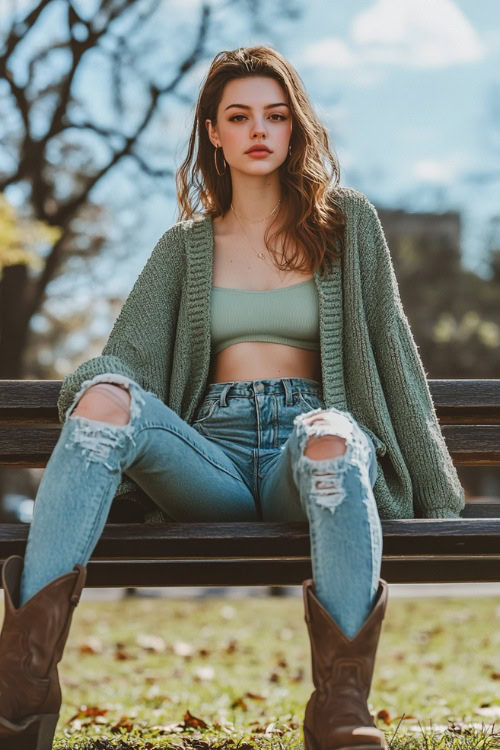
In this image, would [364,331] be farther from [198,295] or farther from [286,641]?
[286,641]

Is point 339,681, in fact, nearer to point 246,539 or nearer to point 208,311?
point 246,539

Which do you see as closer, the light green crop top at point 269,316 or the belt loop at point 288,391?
the belt loop at point 288,391

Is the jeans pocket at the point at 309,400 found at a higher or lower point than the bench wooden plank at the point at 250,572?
higher

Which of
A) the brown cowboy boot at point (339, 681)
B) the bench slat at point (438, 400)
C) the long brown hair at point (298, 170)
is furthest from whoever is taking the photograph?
the bench slat at point (438, 400)

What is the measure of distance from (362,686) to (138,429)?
814 millimetres

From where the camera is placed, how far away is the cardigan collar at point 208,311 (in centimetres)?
299

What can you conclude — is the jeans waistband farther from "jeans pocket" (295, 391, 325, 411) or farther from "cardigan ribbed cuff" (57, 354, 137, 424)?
"cardigan ribbed cuff" (57, 354, 137, 424)

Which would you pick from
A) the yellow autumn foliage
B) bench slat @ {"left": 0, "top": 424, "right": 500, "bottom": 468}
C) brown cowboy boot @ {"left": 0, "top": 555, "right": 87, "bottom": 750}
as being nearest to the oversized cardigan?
bench slat @ {"left": 0, "top": 424, "right": 500, "bottom": 468}

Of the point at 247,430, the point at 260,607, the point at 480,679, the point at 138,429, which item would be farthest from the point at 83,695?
the point at 260,607

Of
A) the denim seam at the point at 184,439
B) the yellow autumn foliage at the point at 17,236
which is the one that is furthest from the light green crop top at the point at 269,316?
the yellow autumn foliage at the point at 17,236

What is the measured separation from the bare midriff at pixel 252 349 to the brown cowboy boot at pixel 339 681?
3.23ft

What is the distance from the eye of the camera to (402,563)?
299cm

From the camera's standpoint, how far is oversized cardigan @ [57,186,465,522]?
2.88m

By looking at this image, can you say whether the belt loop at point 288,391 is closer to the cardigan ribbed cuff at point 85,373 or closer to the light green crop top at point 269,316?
the light green crop top at point 269,316
